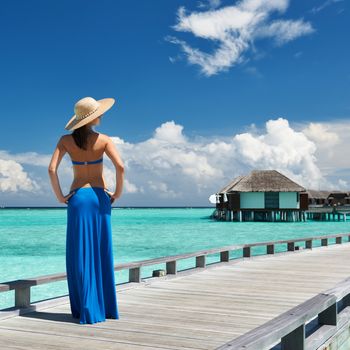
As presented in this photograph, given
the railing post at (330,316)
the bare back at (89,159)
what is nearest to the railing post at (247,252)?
the railing post at (330,316)

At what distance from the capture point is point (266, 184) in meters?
56.2

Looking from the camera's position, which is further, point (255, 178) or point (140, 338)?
point (255, 178)

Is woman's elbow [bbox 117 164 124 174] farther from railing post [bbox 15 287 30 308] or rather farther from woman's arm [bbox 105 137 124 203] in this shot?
railing post [bbox 15 287 30 308]

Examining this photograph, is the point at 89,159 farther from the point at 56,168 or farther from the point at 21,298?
the point at 21,298

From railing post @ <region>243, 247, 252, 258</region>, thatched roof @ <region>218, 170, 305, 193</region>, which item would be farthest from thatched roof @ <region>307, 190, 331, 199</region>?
railing post @ <region>243, 247, 252, 258</region>

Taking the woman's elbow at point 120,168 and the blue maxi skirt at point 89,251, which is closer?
the blue maxi skirt at point 89,251

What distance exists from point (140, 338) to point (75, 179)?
5.19 feet

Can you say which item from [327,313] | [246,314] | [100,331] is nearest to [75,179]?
[100,331]

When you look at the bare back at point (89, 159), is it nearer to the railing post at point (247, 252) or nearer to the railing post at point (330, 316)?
the railing post at point (330, 316)

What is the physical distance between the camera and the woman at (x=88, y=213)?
4668mm

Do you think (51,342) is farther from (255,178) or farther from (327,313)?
(255,178)

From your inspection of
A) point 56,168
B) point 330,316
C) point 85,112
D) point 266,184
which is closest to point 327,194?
point 266,184

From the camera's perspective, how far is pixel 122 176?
4.82 meters

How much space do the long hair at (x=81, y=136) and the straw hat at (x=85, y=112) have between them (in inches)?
2.8
